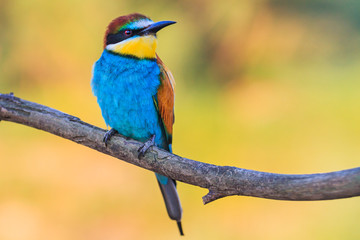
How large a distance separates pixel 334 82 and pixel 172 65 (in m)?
1.14

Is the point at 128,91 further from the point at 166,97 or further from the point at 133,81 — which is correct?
the point at 166,97

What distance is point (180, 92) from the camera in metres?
3.09

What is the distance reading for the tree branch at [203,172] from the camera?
1.25m

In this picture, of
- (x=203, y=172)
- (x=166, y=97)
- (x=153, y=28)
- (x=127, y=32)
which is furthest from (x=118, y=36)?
(x=203, y=172)

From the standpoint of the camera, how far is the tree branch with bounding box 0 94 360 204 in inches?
49.1

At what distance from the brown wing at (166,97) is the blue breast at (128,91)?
1.1 inches

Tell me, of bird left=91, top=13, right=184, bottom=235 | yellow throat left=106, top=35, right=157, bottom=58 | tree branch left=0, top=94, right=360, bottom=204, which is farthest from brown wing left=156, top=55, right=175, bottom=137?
tree branch left=0, top=94, right=360, bottom=204

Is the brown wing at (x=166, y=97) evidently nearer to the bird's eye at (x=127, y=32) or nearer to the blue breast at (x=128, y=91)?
the blue breast at (x=128, y=91)

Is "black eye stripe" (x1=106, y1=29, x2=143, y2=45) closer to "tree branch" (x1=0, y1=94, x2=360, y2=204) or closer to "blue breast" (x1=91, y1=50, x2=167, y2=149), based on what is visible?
"blue breast" (x1=91, y1=50, x2=167, y2=149)

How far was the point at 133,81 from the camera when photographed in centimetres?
198

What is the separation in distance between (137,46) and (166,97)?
0.28 m

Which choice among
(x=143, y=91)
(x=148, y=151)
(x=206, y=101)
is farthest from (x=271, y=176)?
(x=206, y=101)

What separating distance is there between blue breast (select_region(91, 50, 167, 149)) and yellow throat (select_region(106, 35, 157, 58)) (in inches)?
1.1

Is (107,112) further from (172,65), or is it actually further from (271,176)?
(172,65)
